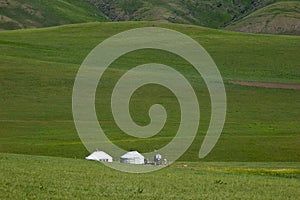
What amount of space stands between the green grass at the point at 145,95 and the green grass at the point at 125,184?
12620 millimetres

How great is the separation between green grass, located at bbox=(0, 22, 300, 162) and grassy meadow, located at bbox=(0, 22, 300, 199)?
0.30 ft

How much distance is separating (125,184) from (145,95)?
49.4 m

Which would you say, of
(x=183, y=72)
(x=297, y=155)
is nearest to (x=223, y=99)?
A: (x=183, y=72)

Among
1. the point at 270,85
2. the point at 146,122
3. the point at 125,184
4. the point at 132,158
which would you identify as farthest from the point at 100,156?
the point at 270,85

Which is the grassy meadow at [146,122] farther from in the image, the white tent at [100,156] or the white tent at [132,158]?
the white tent at [132,158]

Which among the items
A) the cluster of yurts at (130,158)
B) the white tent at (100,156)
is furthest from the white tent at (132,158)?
the white tent at (100,156)

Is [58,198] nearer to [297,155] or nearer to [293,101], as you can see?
[297,155]

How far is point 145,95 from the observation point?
7506 centimetres

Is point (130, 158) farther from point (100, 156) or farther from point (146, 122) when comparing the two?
point (146, 122)

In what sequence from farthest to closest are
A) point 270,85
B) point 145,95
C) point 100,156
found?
point 270,85, point 145,95, point 100,156

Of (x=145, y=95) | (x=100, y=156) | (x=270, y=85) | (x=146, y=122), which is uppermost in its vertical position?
(x=270, y=85)

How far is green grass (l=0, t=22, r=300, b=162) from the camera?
4666 cm

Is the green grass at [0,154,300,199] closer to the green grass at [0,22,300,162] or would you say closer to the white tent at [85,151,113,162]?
the white tent at [85,151,113,162]

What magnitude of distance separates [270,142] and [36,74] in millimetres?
41550
